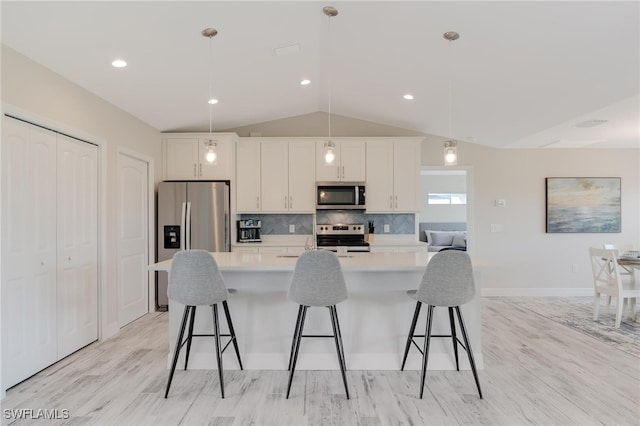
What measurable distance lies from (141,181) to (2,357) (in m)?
2.40

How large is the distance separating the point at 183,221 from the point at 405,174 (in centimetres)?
301

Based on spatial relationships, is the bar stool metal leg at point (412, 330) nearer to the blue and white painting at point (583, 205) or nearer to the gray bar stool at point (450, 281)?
the gray bar stool at point (450, 281)

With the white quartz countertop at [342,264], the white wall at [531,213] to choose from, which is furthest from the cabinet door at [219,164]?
the white wall at [531,213]

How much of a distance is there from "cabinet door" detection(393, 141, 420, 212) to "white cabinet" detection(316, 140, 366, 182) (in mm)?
461

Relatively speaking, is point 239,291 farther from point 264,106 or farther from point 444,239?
point 444,239

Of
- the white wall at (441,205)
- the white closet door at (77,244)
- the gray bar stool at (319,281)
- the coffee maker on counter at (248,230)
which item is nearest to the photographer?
the gray bar stool at (319,281)

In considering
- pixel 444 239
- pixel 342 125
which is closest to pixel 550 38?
pixel 342 125

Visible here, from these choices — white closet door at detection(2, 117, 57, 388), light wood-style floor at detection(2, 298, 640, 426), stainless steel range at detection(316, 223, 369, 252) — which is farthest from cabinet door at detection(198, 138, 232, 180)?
light wood-style floor at detection(2, 298, 640, 426)

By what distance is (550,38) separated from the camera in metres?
2.73

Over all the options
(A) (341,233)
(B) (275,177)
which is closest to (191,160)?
(B) (275,177)

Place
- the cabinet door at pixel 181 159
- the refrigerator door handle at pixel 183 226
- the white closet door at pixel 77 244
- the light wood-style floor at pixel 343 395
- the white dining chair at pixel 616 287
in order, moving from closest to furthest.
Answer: the light wood-style floor at pixel 343 395, the white closet door at pixel 77 244, the white dining chair at pixel 616 287, the refrigerator door handle at pixel 183 226, the cabinet door at pixel 181 159

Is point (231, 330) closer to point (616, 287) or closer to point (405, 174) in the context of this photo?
point (405, 174)

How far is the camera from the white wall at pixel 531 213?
5.66 m

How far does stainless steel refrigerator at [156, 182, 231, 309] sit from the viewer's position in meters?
4.73
